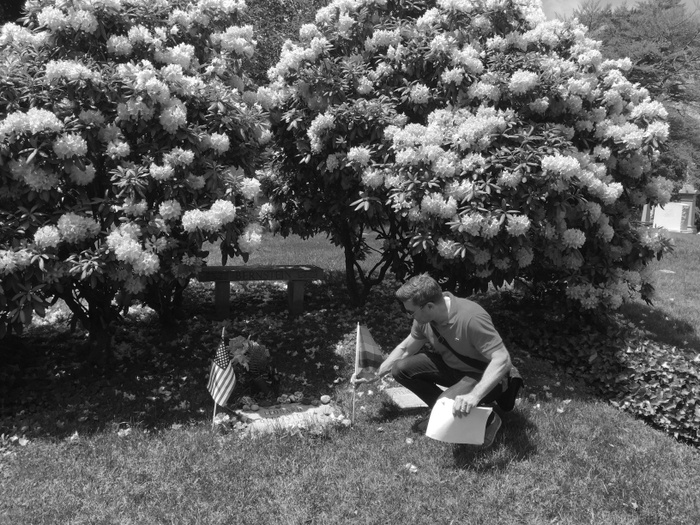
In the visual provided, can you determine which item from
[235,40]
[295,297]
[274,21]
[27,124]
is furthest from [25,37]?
[274,21]

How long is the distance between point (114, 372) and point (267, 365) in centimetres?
118

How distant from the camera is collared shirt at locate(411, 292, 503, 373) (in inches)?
124

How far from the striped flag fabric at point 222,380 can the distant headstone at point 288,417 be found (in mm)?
224

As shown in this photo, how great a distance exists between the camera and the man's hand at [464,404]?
2.93 meters

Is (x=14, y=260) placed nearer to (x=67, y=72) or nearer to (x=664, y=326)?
(x=67, y=72)

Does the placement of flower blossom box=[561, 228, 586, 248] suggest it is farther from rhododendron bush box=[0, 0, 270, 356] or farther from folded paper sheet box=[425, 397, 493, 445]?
rhododendron bush box=[0, 0, 270, 356]

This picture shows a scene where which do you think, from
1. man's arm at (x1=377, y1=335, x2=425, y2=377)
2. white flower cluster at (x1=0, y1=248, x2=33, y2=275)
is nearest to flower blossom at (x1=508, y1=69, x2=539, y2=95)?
man's arm at (x1=377, y1=335, x2=425, y2=377)

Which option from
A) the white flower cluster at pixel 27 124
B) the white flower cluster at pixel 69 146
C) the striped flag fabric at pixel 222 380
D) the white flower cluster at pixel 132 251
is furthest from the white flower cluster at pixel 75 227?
the striped flag fabric at pixel 222 380

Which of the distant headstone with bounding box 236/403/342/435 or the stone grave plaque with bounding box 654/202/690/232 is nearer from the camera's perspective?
the distant headstone with bounding box 236/403/342/435

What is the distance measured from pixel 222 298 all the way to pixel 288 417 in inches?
84.9

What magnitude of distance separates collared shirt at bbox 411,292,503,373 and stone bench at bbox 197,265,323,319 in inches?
98.4

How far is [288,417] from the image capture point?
146 inches

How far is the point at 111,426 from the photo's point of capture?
3584 millimetres

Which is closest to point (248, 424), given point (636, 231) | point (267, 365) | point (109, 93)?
point (267, 365)
